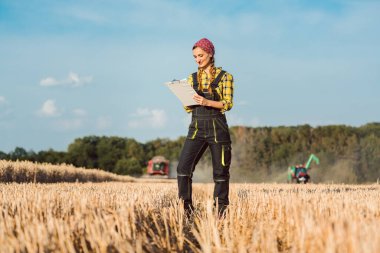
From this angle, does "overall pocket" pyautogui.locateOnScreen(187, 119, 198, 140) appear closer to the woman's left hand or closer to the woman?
the woman

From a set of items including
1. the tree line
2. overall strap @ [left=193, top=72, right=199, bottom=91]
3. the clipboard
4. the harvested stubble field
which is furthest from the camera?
the tree line

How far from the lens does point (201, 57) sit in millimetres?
5898

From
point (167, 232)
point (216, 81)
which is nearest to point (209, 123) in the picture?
point (216, 81)

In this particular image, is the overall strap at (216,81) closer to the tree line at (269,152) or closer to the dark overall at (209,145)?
the dark overall at (209,145)

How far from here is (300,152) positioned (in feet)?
121

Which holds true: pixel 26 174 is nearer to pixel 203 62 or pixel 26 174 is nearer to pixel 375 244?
pixel 203 62

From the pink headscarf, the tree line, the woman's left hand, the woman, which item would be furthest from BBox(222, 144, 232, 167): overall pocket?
the tree line

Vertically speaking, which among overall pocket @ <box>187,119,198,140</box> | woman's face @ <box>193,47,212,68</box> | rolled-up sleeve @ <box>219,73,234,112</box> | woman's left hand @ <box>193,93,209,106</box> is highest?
woman's face @ <box>193,47,212,68</box>

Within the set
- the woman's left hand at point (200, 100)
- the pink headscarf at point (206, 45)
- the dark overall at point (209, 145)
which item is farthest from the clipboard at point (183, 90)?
the pink headscarf at point (206, 45)

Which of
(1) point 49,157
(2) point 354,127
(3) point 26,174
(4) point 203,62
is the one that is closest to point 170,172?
(1) point 49,157

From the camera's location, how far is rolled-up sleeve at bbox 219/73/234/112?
19.4ft

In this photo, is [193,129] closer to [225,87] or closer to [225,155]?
[225,155]

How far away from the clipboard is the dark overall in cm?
20

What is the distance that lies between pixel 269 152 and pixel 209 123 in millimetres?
31494
